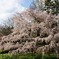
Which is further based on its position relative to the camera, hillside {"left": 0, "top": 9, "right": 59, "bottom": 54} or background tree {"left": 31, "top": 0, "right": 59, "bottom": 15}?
background tree {"left": 31, "top": 0, "right": 59, "bottom": 15}

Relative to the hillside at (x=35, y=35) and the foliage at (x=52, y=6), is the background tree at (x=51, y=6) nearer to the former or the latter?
the foliage at (x=52, y=6)

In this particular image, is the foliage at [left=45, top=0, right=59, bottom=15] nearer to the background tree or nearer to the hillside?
the background tree

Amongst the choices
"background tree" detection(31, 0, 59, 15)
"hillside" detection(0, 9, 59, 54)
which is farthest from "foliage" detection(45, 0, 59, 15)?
"hillside" detection(0, 9, 59, 54)

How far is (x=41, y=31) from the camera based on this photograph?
14609mm

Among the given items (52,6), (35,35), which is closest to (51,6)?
(52,6)

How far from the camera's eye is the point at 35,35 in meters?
14.9

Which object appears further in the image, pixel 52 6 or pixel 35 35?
pixel 52 6

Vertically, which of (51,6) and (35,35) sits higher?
(51,6)

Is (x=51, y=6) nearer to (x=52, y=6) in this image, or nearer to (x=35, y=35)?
(x=52, y=6)

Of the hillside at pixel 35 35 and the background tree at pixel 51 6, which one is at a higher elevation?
the background tree at pixel 51 6

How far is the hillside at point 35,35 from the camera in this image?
14.4 metres

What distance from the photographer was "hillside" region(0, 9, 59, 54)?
14391 millimetres

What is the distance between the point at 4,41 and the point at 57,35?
10.8ft

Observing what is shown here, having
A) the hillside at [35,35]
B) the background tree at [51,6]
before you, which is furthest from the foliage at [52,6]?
the hillside at [35,35]
